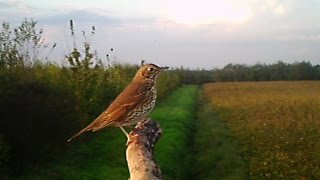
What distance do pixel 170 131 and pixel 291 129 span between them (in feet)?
20.0

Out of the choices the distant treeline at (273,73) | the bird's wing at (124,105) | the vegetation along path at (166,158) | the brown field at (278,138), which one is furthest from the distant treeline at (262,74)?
the bird's wing at (124,105)

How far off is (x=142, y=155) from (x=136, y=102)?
1.25 meters

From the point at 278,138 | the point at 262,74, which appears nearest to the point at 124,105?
the point at 278,138

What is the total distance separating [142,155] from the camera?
4.27m

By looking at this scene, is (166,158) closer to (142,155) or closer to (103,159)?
(103,159)

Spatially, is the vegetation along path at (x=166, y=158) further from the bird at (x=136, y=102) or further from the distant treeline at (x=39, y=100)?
the bird at (x=136, y=102)

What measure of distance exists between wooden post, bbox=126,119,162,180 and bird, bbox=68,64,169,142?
0.13 meters

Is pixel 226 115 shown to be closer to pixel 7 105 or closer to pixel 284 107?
pixel 284 107

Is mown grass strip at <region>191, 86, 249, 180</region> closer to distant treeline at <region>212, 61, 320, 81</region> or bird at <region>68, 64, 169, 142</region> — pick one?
bird at <region>68, 64, 169, 142</region>

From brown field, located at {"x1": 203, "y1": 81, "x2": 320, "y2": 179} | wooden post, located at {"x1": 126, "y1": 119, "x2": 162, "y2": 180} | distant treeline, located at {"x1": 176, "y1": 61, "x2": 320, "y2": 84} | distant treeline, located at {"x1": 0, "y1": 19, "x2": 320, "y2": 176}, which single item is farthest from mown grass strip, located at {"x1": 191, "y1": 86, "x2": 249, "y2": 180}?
distant treeline, located at {"x1": 176, "y1": 61, "x2": 320, "y2": 84}

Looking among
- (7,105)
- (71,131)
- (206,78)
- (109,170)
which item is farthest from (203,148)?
(206,78)

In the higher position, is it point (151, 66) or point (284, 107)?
point (151, 66)

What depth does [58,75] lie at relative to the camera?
20078 mm

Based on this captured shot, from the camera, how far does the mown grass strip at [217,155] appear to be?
17391 mm
